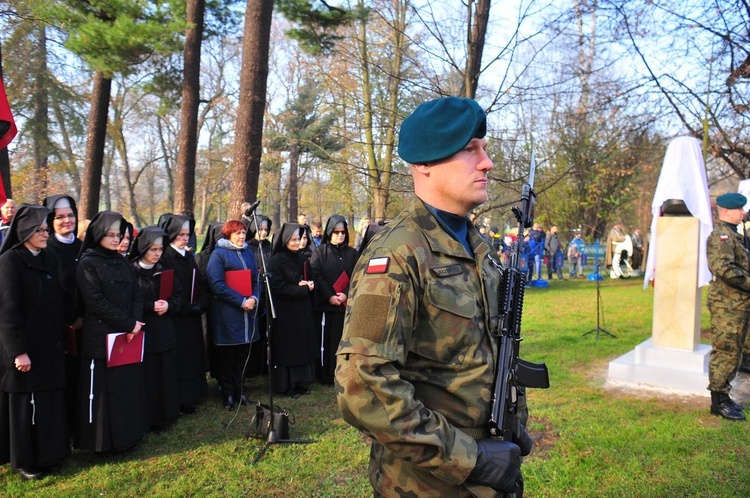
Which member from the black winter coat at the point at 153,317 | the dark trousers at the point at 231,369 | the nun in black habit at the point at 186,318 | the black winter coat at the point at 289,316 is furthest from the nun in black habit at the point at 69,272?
the black winter coat at the point at 289,316

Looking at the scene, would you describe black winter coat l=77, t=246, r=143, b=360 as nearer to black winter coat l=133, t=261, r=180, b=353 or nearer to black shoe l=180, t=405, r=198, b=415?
black winter coat l=133, t=261, r=180, b=353

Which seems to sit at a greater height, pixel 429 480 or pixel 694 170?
pixel 694 170

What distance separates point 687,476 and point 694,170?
4899 millimetres

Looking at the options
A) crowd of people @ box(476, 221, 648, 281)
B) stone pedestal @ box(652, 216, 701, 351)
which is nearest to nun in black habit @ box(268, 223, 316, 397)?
stone pedestal @ box(652, 216, 701, 351)

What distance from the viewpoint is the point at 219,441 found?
501cm

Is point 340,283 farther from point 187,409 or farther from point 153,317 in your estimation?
point 153,317

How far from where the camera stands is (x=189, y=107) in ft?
37.1

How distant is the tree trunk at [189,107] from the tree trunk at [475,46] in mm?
6709

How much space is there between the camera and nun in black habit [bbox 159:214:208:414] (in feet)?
19.1

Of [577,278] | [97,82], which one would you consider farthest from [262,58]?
[577,278]

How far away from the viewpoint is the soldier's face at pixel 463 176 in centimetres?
182

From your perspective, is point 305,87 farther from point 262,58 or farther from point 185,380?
point 185,380

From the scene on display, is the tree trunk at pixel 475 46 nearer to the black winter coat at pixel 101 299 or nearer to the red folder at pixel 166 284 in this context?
the red folder at pixel 166 284

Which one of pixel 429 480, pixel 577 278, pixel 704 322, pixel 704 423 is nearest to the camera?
pixel 429 480
